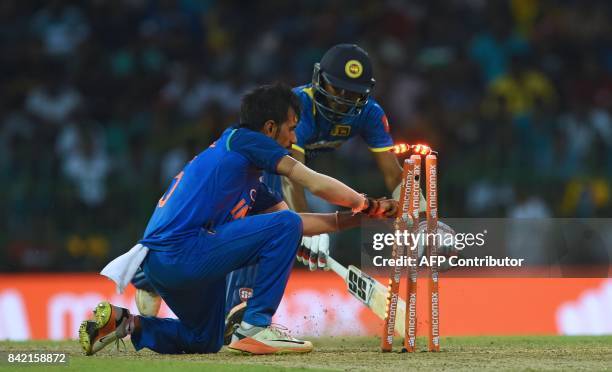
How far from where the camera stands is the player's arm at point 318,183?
21.0ft

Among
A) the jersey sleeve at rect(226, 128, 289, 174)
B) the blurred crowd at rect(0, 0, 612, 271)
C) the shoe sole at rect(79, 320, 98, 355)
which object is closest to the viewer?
the jersey sleeve at rect(226, 128, 289, 174)

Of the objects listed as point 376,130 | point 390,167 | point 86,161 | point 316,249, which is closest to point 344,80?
point 376,130

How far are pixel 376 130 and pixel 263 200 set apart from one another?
162 centimetres

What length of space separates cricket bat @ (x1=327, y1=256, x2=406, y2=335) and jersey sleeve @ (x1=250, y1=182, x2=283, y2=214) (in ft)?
2.56

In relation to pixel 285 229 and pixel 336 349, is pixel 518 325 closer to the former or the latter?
pixel 336 349

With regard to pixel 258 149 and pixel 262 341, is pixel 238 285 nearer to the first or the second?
pixel 262 341

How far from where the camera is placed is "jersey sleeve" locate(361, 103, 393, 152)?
838cm

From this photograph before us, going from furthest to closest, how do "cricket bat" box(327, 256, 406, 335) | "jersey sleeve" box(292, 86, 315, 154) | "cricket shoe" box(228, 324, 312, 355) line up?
1. "jersey sleeve" box(292, 86, 315, 154)
2. "cricket bat" box(327, 256, 406, 335)
3. "cricket shoe" box(228, 324, 312, 355)

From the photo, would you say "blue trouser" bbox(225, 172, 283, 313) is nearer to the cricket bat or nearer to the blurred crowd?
the cricket bat

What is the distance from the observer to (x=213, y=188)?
6.46 m

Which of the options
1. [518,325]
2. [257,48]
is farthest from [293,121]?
[257,48]

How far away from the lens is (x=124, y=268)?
21.1 feet

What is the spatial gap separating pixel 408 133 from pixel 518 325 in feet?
14.9

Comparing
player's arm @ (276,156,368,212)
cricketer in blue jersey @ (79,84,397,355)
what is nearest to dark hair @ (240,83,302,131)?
cricketer in blue jersey @ (79,84,397,355)
